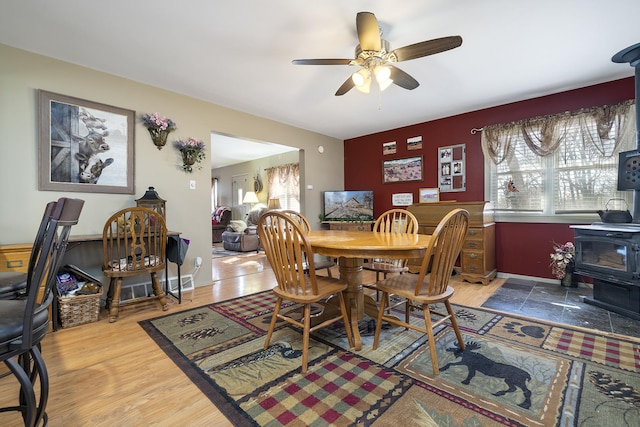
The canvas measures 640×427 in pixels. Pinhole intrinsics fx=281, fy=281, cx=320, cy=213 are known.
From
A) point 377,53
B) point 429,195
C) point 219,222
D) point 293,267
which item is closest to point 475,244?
point 429,195

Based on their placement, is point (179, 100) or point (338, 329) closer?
point (338, 329)

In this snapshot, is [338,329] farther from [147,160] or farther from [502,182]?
[502,182]

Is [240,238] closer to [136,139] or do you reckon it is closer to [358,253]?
[136,139]

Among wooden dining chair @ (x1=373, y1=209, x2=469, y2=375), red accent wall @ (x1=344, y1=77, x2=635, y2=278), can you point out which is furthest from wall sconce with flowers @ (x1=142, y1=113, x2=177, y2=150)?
red accent wall @ (x1=344, y1=77, x2=635, y2=278)

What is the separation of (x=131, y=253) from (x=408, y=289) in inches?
95.2

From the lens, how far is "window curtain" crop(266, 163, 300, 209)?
6.88 m

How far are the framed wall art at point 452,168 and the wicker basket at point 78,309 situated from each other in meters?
4.43

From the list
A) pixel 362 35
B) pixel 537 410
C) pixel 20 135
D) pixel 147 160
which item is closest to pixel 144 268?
pixel 147 160

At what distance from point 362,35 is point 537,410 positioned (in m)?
2.31

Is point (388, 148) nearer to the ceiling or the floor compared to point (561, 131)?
nearer to the ceiling

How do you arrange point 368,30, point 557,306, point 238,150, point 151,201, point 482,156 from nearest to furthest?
point 368,30, point 557,306, point 151,201, point 482,156, point 238,150

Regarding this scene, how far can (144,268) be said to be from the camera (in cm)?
249

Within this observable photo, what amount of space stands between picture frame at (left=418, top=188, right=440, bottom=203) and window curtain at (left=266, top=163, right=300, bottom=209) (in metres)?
3.10

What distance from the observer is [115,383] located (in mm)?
1522
